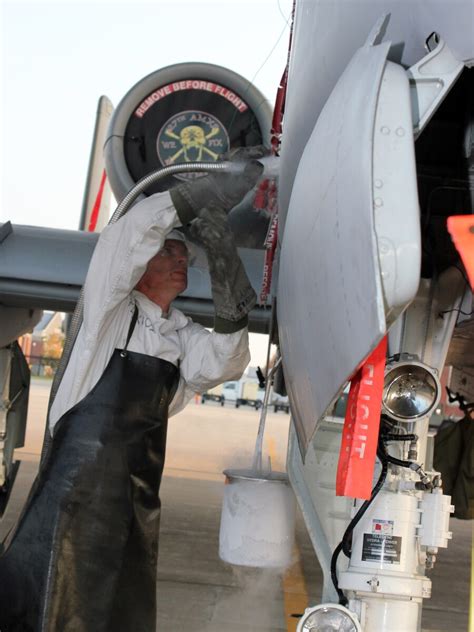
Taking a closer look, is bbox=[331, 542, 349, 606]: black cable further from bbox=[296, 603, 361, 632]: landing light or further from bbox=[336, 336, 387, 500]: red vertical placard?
bbox=[336, 336, 387, 500]: red vertical placard

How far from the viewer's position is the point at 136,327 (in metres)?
2.58

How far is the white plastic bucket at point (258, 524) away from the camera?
235cm

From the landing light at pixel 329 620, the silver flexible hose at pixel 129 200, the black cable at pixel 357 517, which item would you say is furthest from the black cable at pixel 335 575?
the silver flexible hose at pixel 129 200

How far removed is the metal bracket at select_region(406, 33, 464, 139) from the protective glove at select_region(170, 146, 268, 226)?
0.94 meters

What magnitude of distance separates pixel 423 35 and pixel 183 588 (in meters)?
3.42

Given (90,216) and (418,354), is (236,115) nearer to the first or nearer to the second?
(418,354)

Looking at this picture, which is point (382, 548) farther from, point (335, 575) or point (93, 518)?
point (93, 518)

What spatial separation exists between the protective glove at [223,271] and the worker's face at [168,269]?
14cm

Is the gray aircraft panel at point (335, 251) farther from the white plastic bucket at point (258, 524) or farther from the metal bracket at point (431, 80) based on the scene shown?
the white plastic bucket at point (258, 524)

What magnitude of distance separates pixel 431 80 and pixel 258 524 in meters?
1.38

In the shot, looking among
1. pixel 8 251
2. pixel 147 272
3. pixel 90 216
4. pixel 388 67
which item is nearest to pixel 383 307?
pixel 388 67

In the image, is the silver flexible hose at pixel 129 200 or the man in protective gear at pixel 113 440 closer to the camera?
the man in protective gear at pixel 113 440

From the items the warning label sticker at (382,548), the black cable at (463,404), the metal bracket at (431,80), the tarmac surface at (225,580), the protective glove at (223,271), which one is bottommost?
the tarmac surface at (225,580)

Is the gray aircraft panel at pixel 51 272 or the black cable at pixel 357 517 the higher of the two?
the gray aircraft panel at pixel 51 272
